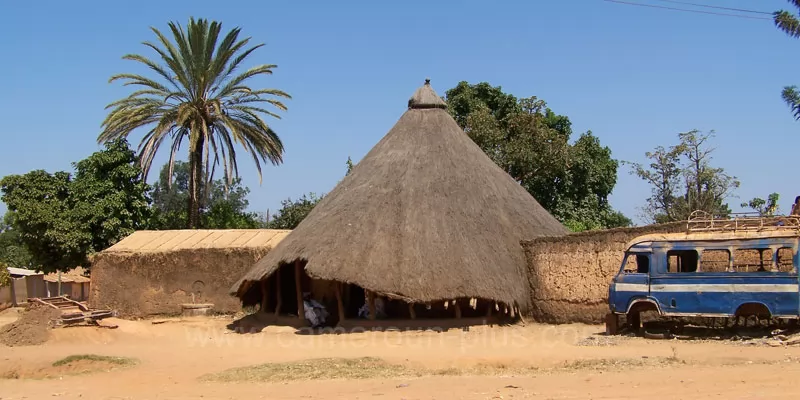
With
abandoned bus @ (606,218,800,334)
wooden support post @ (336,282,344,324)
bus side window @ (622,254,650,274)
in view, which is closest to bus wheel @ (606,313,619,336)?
abandoned bus @ (606,218,800,334)

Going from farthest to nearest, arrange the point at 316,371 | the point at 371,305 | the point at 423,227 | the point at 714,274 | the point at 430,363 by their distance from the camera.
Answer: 1. the point at 423,227
2. the point at 371,305
3. the point at 714,274
4. the point at 430,363
5. the point at 316,371

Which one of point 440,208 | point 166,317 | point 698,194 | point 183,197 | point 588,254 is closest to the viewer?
point 588,254

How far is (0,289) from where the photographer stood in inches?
1485

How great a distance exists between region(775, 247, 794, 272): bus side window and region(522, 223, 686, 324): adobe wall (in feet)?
8.98

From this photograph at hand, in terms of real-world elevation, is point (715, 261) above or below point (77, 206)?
below

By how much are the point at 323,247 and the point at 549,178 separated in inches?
732

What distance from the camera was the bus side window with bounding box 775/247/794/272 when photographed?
13461 mm

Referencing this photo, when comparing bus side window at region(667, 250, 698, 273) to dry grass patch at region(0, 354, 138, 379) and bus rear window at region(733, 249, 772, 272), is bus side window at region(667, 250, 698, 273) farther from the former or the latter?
dry grass patch at region(0, 354, 138, 379)

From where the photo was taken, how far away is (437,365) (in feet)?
42.3

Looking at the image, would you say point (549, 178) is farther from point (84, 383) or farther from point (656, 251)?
point (84, 383)

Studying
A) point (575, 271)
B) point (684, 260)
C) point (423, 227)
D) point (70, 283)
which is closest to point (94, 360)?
point (423, 227)

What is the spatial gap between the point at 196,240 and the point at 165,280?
65.3 inches

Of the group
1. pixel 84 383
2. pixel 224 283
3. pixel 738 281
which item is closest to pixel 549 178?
pixel 224 283

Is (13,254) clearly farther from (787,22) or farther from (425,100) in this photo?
(787,22)
